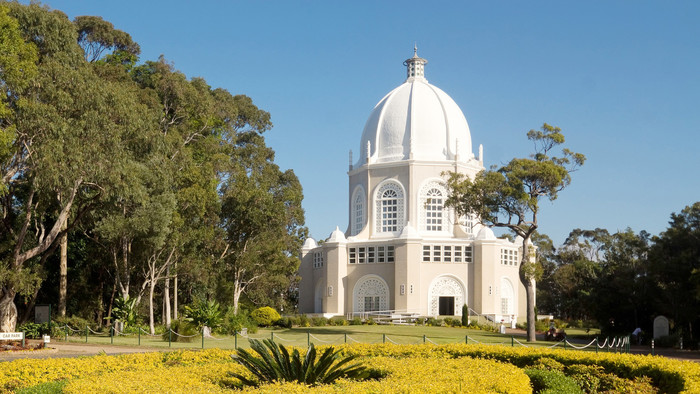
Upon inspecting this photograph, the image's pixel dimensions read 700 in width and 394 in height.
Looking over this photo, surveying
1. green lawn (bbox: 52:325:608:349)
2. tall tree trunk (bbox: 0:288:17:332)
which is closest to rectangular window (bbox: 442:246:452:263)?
green lawn (bbox: 52:325:608:349)

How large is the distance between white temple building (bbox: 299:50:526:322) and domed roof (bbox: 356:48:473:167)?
0.07 meters

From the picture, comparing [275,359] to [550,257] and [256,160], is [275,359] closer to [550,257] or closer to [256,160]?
[256,160]

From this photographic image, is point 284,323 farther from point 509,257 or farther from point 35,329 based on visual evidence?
point 35,329

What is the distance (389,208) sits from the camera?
5231 cm

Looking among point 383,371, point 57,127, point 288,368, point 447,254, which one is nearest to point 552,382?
point 383,371

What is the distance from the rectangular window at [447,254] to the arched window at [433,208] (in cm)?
289

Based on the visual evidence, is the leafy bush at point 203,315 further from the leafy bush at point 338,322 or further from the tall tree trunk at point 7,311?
the leafy bush at point 338,322

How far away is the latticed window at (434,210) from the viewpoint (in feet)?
168

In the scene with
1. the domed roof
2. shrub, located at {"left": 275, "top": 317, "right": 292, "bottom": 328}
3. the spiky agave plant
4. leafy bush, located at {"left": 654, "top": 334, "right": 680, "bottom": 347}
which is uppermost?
the domed roof

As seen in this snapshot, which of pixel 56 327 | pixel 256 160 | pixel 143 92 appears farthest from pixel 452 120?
pixel 56 327

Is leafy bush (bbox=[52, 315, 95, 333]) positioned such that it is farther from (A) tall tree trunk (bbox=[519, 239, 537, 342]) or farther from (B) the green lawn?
(A) tall tree trunk (bbox=[519, 239, 537, 342])

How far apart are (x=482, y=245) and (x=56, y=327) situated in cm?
2675

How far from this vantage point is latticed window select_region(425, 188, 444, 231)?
168 ft

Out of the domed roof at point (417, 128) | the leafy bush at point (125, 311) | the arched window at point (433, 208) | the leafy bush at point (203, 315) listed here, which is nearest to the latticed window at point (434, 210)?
the arched window at point (433, 208)
